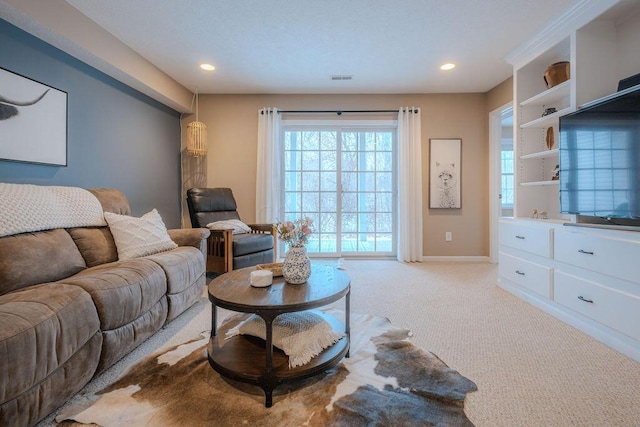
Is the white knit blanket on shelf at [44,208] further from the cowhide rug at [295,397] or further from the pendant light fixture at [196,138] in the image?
the pendant light fixture at [196,138]

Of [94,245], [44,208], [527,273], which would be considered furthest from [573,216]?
[44,208]

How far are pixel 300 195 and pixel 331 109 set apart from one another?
132 centimetres

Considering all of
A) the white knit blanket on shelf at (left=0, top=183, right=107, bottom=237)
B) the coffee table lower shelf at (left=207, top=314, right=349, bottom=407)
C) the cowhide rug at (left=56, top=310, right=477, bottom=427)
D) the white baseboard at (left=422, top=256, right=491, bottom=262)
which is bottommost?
the cowhide rug at (left=56, top=310, right=477, bottom=427)

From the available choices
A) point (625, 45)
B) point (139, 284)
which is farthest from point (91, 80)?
point (625, 45)

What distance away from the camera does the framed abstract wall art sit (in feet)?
6.70

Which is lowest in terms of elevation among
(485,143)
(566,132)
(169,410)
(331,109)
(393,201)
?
(169,410)

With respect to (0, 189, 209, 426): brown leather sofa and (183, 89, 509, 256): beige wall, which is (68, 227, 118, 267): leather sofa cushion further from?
(183, 89, 509, 256): beige wall

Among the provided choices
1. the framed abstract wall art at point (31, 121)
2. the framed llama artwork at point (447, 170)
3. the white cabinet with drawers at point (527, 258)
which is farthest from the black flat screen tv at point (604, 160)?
the framed abstract wall art at point (31, 121)

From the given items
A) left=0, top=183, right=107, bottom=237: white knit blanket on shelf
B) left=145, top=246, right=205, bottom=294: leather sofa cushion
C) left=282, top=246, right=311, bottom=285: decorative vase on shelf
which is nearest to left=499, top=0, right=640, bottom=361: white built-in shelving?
left=282, top=246, right=311, bottom=285: decorative vase on shelf

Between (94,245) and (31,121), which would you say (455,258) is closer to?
(94,245)

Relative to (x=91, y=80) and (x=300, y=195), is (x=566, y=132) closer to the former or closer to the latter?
(x=300, y=195)

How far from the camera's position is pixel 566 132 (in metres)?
2.25

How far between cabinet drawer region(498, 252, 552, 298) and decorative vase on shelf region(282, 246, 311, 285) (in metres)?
2.00

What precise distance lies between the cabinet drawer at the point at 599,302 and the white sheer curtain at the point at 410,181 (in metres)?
1.96
